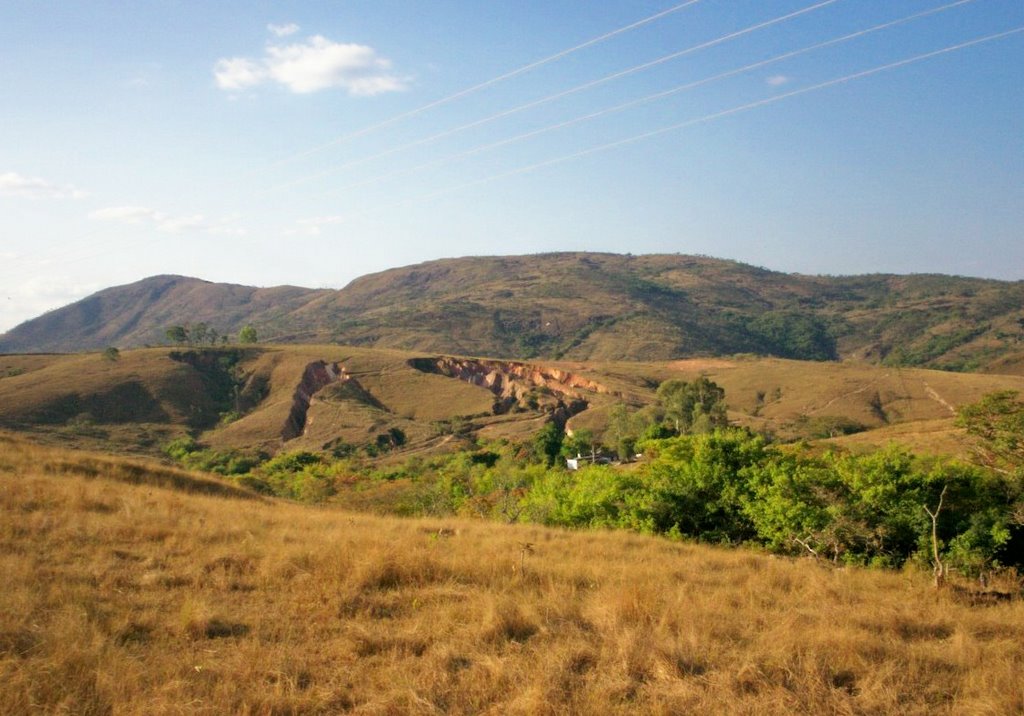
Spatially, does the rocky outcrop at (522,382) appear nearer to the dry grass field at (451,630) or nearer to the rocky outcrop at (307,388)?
the rocky outcrop at (307,388)

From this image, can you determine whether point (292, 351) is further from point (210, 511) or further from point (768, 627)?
point (768, 627)

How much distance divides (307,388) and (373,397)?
7.83 m

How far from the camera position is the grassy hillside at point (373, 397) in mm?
62875

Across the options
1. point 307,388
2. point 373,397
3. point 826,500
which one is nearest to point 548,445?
point 373,397

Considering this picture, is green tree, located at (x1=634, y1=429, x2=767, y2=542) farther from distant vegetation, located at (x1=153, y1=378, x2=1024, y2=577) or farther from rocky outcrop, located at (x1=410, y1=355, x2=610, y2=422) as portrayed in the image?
rocky outcrop, located at (x1=410, y1=355, x2=610, y2=422)

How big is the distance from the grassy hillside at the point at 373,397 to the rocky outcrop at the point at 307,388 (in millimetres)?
231

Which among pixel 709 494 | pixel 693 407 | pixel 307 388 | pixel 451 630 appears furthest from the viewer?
pixel 307 388

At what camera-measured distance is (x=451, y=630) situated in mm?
6328

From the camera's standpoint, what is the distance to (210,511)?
473 inches

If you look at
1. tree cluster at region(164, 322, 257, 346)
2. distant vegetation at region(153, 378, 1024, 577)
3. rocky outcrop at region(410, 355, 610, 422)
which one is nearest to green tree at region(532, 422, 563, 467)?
rocky outcrop at region(410, 355, 610, 422)

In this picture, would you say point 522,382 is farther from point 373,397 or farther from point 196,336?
point 196,336

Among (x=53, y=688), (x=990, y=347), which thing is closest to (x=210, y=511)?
(x=53, y=688)

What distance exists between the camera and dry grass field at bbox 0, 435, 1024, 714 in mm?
4957

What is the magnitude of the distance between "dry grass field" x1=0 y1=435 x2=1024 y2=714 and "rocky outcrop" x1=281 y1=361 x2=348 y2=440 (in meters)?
61.6
